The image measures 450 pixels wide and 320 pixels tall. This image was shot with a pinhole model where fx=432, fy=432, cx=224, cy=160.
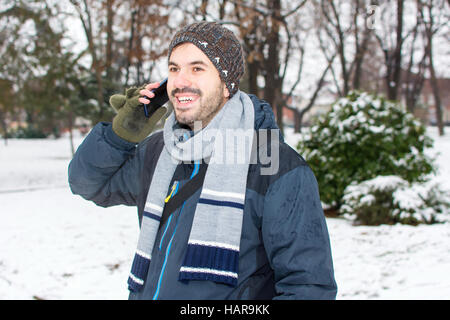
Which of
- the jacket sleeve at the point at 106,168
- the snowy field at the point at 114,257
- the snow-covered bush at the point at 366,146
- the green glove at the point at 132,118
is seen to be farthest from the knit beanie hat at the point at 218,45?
the snow-covered bush at the point at 366,146

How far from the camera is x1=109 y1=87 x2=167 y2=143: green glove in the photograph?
6.63 ft

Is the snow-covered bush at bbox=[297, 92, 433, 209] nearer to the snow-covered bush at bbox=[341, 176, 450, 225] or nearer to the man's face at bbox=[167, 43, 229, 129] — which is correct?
the snow-covered bush at bbox=[341, 176, 450, 225]

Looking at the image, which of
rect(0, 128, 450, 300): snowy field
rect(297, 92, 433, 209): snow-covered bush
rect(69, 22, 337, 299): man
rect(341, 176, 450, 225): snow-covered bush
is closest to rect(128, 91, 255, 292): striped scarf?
rect(69, 22, 337, 299): man

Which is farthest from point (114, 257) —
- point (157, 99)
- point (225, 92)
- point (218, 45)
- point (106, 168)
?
point (218, 45)

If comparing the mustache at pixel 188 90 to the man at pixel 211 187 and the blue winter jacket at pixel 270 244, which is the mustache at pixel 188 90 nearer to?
the man at pixel 211 187

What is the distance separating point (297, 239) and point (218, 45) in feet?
3.12

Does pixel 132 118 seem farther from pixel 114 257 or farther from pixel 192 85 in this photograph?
pixel 114 257

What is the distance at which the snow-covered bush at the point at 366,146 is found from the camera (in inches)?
293

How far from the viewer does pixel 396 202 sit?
6.59 m

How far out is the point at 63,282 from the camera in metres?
4.84

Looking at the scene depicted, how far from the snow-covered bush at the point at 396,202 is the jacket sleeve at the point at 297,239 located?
208 inches

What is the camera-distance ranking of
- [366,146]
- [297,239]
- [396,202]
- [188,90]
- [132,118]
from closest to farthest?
[297,239] → [188,90] → [132,118] → [396,202] → [366,146]

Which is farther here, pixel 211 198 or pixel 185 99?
pixel 185 99
